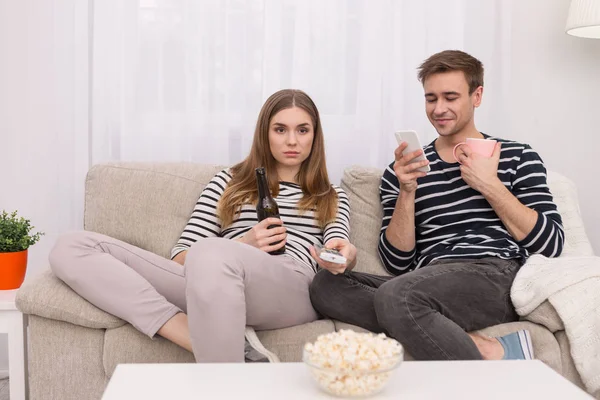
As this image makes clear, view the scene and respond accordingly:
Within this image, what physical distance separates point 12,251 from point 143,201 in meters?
0.44

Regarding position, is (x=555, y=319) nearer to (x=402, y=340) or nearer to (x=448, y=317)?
(x=448, y=317)

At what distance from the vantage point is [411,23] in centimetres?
275

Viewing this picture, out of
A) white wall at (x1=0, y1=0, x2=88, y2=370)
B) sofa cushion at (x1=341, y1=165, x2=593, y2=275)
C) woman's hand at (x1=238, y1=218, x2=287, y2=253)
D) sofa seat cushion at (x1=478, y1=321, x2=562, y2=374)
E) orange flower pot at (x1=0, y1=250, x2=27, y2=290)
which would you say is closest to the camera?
sofa seat cushion at (x1=478, y1=321, x2=562, y2=374)

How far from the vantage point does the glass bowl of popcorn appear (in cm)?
111

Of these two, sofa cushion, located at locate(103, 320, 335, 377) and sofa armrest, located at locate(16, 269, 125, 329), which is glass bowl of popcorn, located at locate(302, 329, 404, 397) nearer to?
sofa cushion, located at locate(103, 320, 335, 377)

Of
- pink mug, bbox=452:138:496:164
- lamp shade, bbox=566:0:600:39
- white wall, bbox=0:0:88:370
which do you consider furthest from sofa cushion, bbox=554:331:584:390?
white wall, bbox=0:0:88:370

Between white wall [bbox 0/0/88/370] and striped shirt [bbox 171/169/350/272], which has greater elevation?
white wall [bbox 0/0/88/370]

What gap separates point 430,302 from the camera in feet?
5.93

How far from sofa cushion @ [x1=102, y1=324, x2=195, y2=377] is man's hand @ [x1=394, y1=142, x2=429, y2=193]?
805 mm

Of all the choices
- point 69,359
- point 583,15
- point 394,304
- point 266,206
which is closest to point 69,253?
point 69,359

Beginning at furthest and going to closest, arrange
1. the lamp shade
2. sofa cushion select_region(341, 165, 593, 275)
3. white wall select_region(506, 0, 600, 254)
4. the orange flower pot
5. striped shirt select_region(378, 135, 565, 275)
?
white wall select_region(506, 0, 600, 254), the lamp shade, sofa cushion select_region(341, 165, 593, 275), the orange flower pot, striped shirt select_region(378, 135, 565, 275)

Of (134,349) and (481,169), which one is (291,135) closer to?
(481,169)

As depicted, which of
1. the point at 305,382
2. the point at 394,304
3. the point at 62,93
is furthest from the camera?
the point at 62,93

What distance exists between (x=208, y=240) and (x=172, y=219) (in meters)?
0.60
